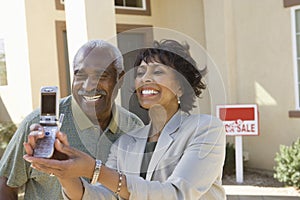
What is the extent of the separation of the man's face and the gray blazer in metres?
0.20

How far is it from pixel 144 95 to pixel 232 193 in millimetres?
3957

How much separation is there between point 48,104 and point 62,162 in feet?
0.51

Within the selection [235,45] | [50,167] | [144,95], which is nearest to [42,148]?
[50,167]

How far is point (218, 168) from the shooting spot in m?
1.09

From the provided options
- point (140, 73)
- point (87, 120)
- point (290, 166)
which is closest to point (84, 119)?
point (87, 120)

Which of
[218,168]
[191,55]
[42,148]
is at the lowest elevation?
[218,168]

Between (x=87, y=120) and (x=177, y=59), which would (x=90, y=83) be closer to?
(x=87, y=120)

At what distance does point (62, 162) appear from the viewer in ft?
2.82

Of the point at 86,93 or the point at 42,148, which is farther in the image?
the point at 86,93

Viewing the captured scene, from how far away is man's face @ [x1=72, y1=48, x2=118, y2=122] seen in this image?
1.30 meters

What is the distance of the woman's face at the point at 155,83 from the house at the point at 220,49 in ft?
12.6

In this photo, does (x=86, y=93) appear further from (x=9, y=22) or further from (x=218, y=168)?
(x=9, y=22)

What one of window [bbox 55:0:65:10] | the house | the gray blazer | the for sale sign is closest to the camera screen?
the gray blazer

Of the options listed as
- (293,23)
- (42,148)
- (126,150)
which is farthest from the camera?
(293,23)
